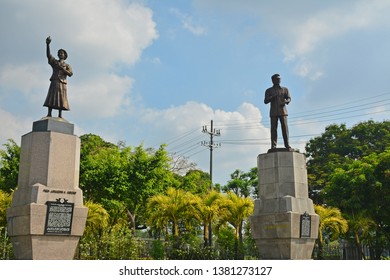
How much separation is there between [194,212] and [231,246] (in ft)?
11.6

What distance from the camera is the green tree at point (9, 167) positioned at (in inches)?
995

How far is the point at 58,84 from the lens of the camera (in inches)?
533

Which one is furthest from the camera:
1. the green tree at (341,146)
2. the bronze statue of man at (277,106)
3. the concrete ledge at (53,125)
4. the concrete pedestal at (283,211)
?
the green tree at (341,146)

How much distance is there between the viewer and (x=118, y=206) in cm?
2595

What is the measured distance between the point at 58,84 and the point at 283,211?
A: 7887 millimetres

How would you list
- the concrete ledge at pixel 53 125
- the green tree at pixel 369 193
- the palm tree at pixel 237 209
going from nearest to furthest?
the concrete ledge at pixel 53 125 < the palm tree at pixel 237 209 < the green tree at pixel 369 193

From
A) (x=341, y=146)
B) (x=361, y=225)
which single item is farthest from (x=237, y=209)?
(x=341, y=146)

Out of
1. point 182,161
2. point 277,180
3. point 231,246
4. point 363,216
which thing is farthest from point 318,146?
point 277,180

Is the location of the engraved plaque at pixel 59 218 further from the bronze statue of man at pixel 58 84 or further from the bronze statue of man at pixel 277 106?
the bronze statue of man at pixel 277 106

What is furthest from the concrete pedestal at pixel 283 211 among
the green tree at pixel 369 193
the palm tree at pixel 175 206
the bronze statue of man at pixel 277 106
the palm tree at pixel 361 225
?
the green tree at pixel 369 193

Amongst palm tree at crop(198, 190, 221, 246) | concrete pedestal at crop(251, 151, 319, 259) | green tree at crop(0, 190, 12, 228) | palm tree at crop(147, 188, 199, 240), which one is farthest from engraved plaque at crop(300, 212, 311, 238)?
green tree at crop(0, 190, 12, 228)

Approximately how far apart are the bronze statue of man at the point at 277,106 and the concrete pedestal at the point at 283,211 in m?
0.78

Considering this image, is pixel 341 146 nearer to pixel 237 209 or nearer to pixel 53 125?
pixel 237 209

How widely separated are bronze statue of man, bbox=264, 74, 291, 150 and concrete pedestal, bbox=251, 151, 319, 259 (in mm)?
777
